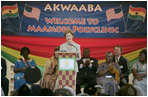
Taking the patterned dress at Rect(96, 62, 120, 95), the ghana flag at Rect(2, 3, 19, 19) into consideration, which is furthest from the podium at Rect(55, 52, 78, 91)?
the ghana flag at Rect(2, 3, 19, 19)

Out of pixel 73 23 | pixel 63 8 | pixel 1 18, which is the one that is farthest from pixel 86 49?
pixel 1 18

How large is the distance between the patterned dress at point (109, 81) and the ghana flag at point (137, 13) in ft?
5.08

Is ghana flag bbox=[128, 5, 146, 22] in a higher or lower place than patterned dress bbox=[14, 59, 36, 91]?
higher

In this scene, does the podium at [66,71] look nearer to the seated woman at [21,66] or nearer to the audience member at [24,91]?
the audience member at [24,91]

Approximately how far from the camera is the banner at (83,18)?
8.75m

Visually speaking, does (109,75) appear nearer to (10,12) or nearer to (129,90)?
(129,90)

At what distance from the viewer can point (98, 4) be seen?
877 cm

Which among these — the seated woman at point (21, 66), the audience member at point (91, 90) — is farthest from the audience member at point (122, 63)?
the seated woman at point (21, 66)

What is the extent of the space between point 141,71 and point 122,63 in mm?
586

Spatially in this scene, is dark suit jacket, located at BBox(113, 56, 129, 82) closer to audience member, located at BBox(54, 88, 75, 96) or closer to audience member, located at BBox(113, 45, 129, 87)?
audience member, located at BBox(113, 45, 129, 87)

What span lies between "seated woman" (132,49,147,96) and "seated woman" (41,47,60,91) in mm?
2259

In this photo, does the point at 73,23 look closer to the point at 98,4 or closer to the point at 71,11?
the point at 71,11

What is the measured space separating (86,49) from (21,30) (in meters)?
2.00

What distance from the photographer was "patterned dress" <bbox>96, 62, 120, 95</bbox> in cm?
814
